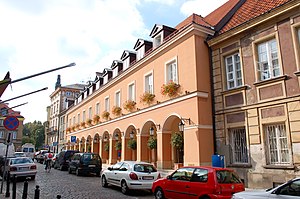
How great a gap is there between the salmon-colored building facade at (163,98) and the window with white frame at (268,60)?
10.2 feet

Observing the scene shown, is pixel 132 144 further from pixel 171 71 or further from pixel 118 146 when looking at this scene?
pixel 171 71

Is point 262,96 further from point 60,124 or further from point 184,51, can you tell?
point 60,124

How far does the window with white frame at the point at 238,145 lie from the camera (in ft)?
42.8

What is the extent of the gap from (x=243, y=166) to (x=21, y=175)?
41.9 ft

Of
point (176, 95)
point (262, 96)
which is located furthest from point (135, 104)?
point (262, 96)

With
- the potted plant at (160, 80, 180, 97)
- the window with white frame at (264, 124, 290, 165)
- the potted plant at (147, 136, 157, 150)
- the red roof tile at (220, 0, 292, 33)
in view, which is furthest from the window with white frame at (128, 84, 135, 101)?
the window with white frame at (264, 124, 290, 165)

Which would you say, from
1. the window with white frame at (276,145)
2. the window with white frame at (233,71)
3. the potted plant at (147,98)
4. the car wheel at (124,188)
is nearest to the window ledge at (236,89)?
the window with white frame at (233,71)

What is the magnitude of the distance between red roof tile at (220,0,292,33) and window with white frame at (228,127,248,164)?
5614 mm

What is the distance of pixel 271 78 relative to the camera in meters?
11.9

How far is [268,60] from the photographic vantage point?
12336 mm

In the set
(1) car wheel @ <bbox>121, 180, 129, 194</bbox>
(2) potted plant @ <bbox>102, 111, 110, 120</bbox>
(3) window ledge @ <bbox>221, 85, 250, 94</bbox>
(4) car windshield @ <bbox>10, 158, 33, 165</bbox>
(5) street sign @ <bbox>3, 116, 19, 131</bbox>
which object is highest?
(2) potted plant @ <bbox>102, 111, 110, 120</bbox>

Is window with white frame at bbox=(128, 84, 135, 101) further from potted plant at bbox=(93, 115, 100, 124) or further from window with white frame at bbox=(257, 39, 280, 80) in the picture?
window with white frame at bbox=(257, 39, 280, 80)

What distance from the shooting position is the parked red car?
321 inches

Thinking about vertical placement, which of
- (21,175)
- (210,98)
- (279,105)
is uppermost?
(210,98)
